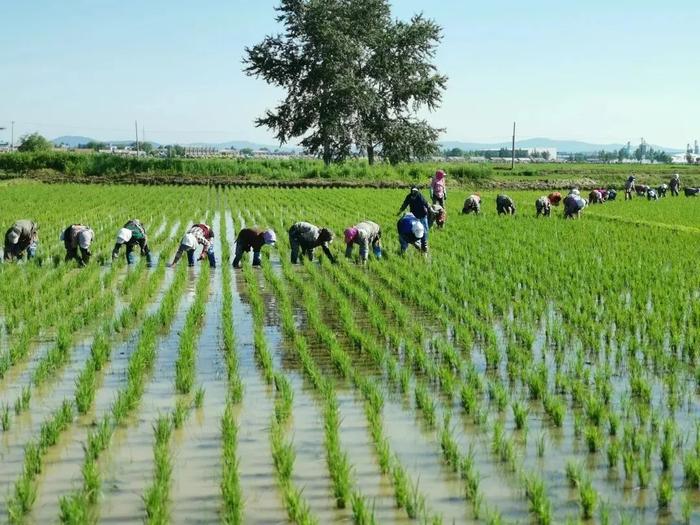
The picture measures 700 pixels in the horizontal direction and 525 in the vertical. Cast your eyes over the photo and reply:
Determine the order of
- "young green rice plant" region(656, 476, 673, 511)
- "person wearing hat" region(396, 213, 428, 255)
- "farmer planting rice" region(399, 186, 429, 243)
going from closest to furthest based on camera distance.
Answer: "young green rice plant" region(656, 476, 673, 511), "person wearing hat" region(396, 213, 428, 255), "farmer planting rice" region(399, 186, 429, 243)

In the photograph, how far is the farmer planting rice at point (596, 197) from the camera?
21188 millimetres

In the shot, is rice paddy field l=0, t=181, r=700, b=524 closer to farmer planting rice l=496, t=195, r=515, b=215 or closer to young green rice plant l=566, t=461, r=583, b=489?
young green rice plant l=566, t=461, r=583, b=489

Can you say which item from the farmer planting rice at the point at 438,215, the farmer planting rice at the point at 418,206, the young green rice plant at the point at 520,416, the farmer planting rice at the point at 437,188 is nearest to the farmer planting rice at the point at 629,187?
the farmer planting rice at the point at 438,215

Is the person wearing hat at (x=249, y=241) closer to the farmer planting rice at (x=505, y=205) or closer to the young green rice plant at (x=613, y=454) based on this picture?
the young green rice plant at (x=613, y=454)

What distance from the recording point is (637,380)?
488cm

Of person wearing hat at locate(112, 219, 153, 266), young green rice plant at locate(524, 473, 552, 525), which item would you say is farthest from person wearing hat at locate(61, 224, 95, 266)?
young green rice plant at locate(524, 473, 552, 525)

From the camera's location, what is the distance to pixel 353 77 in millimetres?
33750

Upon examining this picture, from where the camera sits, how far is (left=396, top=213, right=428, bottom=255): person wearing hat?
33.4ft

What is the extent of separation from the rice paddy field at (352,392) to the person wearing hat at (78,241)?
20 centimetres

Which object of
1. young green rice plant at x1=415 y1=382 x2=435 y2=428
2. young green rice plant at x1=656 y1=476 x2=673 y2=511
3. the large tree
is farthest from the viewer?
the large tree

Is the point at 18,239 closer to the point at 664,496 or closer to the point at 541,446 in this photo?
the point at 541,446

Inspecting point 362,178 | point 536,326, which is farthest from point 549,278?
point 362,178

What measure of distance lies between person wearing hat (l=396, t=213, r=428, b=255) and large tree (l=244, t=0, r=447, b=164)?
23690 mm

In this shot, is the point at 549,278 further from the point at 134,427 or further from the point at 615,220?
the point at 615,220
